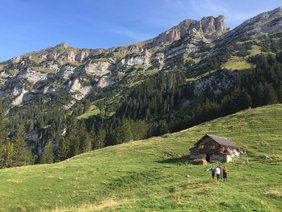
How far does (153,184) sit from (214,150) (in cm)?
2357

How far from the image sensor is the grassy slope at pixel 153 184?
28609mm

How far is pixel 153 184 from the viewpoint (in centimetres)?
4600

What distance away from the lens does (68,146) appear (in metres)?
125

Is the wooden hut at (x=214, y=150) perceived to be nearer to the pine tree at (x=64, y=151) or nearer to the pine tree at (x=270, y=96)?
the pine tree at (x=270, y=96)

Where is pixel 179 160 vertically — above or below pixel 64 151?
below

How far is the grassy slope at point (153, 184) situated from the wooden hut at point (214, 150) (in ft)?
9.79

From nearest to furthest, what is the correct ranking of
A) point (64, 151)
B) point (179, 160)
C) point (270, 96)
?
1. point (179, 160)
2. point (64, 151)
3. point (270, 96)

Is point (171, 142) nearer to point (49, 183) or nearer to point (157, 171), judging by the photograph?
point (157, 171)

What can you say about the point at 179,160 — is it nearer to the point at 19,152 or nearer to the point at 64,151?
the point at 64,151

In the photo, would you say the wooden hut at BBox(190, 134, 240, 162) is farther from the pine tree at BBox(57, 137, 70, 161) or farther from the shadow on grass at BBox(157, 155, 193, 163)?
the pine tree at BBox(57, 137, 70, 161)

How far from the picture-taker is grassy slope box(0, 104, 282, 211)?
28.6m

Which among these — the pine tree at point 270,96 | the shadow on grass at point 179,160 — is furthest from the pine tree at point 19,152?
the pine tree at point 270,96

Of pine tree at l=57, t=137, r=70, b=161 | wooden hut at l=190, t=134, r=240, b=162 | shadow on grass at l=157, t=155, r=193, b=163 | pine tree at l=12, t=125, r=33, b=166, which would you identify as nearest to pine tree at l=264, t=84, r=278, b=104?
wooden hut at l=190, t=134, r=240, b=162

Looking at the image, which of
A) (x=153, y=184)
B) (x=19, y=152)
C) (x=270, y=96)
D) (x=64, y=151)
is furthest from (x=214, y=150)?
(x=19, y=152)
